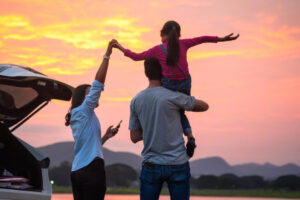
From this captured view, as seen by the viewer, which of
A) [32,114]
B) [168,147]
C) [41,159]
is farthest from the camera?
[32,114]

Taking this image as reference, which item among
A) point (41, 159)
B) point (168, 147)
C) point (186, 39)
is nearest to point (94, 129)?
point (168, 147)

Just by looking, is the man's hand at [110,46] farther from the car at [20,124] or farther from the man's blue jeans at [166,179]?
the car at [20,124]

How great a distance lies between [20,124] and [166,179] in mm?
3444

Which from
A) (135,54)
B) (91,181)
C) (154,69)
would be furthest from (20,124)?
(154,69)

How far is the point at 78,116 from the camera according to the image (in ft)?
15.4

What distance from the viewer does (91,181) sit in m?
4.53

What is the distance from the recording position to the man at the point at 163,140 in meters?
4.16

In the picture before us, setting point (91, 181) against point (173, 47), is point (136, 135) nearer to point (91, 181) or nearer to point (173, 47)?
point (91, 181)

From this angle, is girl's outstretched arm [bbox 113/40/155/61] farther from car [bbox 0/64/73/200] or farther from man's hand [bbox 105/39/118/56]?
car [bbox 0/64/73/200]

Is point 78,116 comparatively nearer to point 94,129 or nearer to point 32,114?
point 94,129

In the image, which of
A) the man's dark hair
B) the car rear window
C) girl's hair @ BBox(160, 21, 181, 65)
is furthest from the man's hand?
the car rear window

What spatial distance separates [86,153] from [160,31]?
1.26 metres

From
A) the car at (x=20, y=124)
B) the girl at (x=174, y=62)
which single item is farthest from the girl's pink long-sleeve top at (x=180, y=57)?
the car at (x=20, y=124)

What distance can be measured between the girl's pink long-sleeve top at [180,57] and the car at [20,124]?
2146 millimetres
